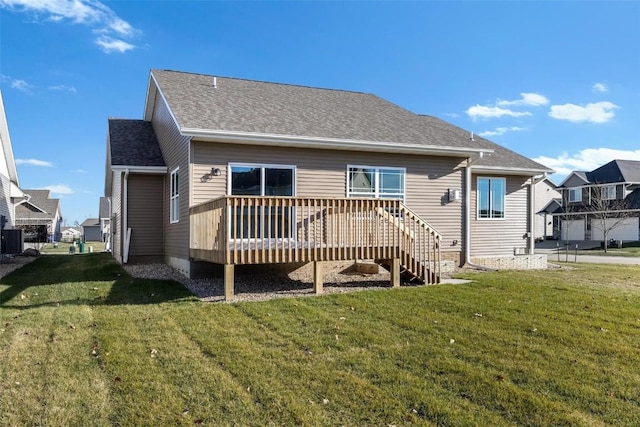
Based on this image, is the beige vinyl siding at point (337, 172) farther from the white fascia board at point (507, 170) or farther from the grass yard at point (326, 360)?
the grass yard at point (326, 360)

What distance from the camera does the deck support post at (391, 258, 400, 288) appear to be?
31.9 ft

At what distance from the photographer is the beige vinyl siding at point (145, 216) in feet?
47.6

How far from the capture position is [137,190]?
14625 millimetres

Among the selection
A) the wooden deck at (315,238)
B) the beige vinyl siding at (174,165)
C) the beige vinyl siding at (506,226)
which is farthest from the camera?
the beige vinyl siding at (506,226)

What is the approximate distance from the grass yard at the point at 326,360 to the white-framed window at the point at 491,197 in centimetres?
665

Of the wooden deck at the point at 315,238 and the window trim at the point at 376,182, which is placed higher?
the window trim at the point at 376,182

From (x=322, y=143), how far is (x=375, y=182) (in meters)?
1.97

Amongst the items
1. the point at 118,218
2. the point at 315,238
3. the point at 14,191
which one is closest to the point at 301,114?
the point at 315,238

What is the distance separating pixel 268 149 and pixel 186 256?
325cm

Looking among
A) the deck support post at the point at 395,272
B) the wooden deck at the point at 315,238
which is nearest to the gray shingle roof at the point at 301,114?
the wooden deck at the point at 315,238

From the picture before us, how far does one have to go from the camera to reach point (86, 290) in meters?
9.46

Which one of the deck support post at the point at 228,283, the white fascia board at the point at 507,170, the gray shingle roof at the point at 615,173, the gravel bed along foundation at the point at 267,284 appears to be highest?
the gray shingle roof at the point at 615,173

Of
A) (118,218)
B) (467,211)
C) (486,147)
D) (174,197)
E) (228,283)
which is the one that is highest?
(486,147)

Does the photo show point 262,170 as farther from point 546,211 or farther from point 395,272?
point 546,211
